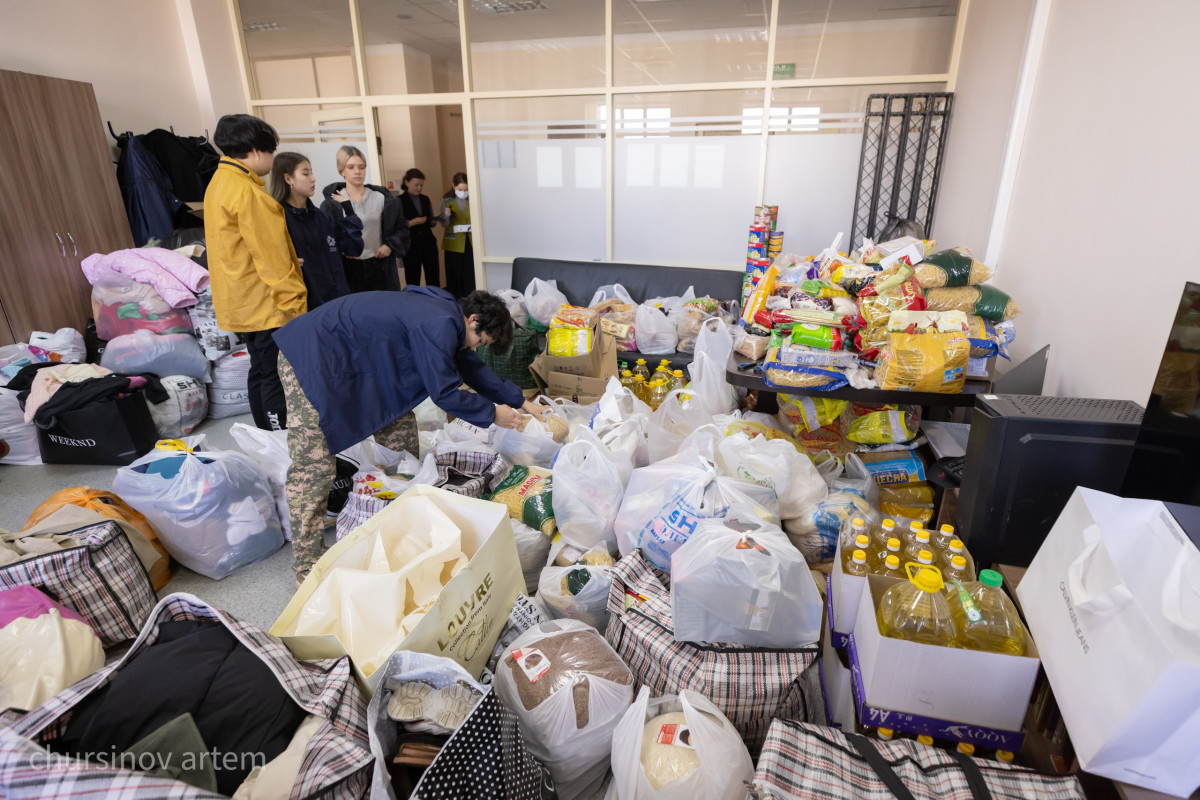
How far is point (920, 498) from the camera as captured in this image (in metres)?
1.94

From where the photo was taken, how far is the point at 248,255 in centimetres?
240

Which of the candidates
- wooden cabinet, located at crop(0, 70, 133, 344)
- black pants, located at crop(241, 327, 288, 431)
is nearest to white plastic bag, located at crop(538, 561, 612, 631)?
black pants, located at crop(241, 327, 288, 431)

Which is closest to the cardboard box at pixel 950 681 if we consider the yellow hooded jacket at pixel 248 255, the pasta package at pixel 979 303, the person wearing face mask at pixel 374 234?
the pasta package at pixel 979 303

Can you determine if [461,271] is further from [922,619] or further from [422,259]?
[922,619]

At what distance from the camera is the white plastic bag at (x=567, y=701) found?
1177 mm

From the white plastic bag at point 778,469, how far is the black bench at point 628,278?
197cm

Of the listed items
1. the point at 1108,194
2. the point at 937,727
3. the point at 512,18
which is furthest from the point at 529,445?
the point at 512,18

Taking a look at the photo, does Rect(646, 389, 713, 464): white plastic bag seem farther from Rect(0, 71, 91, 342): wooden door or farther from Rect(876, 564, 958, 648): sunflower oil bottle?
Rect(0, 71, 91, 342): wooden door

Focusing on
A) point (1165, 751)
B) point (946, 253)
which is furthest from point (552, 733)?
point (946, 253)

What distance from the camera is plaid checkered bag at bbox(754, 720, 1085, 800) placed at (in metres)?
0.88

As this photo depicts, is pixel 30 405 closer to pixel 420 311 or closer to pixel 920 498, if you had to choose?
pixel 420 311

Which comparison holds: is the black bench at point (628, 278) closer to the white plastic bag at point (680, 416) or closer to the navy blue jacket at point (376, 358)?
the white plastic bag at point (680, 416)

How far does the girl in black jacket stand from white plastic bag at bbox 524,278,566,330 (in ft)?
3.34

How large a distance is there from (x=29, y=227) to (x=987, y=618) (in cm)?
463
